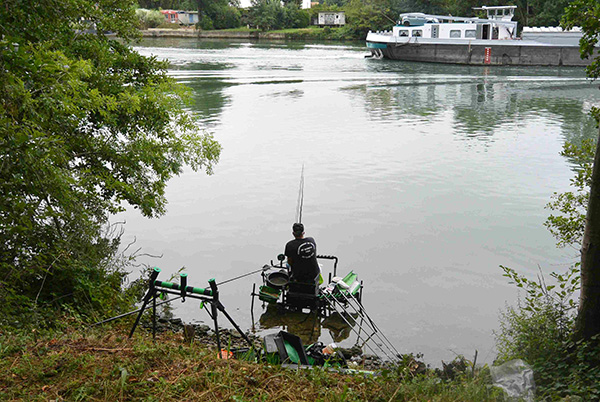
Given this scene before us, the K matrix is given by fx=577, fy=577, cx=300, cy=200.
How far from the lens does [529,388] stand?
5230 millimetres

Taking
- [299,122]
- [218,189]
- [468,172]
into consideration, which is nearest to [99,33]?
[218,189]

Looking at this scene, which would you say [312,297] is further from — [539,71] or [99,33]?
[539,71]

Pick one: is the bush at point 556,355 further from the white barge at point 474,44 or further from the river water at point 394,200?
the white barge at point 474,44

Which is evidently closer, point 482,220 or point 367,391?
point 367,391

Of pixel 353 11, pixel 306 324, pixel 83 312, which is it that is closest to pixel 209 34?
pixel 353 11

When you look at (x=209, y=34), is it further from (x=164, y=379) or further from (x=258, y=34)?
(x=164, y=379)

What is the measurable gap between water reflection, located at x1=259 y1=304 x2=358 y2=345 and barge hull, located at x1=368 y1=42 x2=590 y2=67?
53.9 metres

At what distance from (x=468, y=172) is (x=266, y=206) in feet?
26.7

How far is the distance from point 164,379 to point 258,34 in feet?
319

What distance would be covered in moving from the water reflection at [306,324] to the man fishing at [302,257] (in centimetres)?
79

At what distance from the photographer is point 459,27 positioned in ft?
195

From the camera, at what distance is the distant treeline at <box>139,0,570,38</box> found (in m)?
73.1

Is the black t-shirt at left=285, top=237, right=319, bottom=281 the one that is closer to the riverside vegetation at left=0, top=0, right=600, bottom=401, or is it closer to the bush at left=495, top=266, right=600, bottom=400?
the riverside vegetation at left=0, top=0, right=600, bottom=401

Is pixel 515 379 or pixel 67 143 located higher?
pixel 67 143
